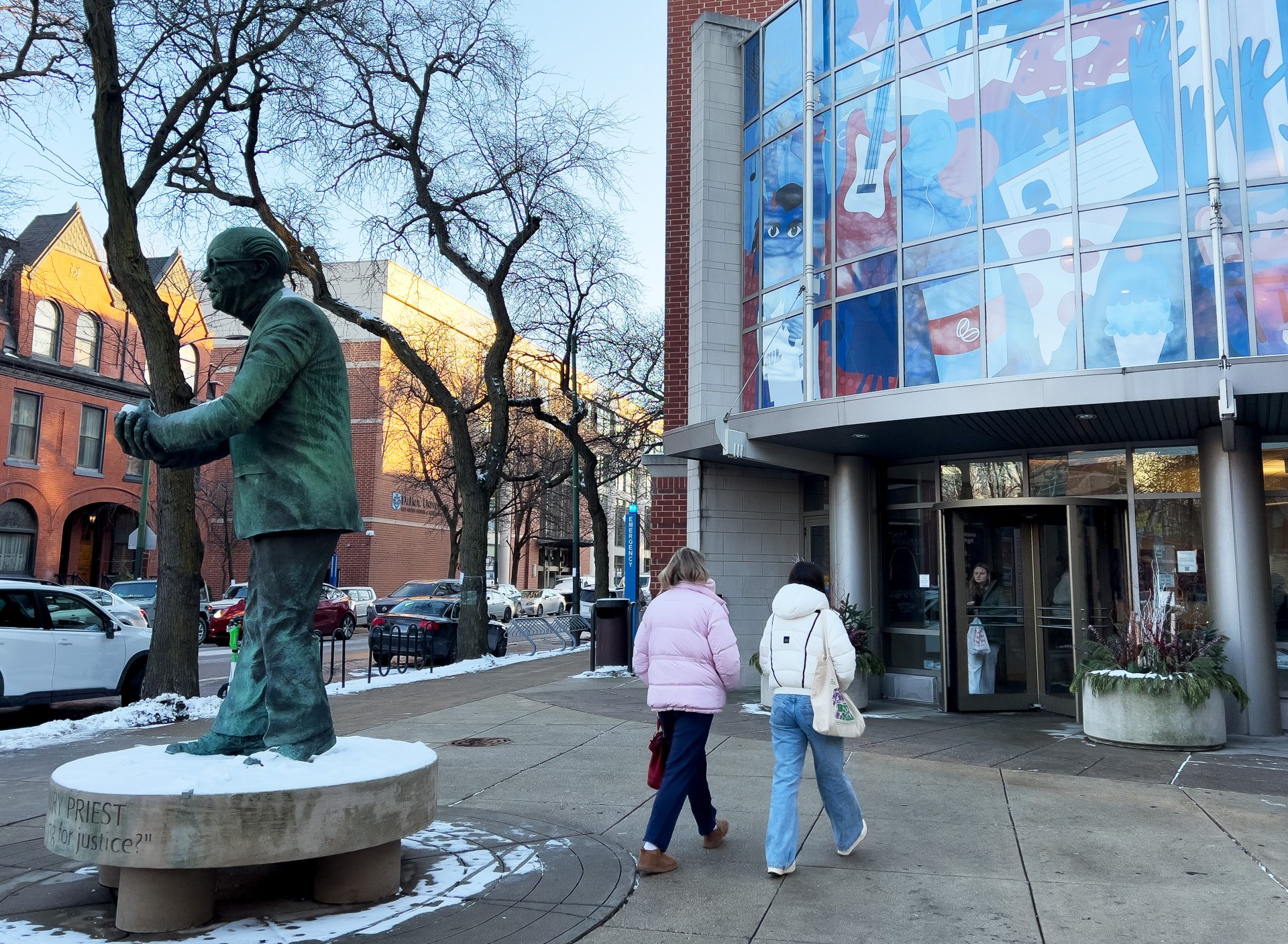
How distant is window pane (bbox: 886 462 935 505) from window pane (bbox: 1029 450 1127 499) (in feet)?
4.29

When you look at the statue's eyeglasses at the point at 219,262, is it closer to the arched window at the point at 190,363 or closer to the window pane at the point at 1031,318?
the window pane at the point at 1031,318

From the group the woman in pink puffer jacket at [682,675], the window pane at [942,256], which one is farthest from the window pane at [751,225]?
the woman in pink puffer jacket at [682,675]

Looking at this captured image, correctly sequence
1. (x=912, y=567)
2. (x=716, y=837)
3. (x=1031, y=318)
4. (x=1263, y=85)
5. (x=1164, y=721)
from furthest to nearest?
(x=912, y=567) < (x=1031, y=318) < (x=1263, y=85) < (x=1164, y=721) < (x=716, y=837)

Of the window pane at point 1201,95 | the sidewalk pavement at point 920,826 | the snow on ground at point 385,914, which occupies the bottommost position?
the sidewalk pavement at point 920,826

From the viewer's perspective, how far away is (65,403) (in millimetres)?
34406

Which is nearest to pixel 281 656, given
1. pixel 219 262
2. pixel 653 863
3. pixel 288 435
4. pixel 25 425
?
pixel 288 435

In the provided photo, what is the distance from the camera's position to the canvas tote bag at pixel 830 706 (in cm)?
513

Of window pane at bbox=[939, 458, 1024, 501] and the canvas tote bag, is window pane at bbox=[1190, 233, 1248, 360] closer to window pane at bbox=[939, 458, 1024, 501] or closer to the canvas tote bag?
window pane at bbox=[939, 458, 1024, 501]

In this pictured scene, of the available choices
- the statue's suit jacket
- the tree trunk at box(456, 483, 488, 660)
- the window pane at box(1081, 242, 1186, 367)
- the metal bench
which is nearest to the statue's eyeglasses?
the statue's suit jacket

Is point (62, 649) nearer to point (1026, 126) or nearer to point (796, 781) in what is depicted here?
point (796, 781)

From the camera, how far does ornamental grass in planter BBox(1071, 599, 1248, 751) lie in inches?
366

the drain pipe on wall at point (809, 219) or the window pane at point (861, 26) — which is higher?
the window pane at point (861, 26)

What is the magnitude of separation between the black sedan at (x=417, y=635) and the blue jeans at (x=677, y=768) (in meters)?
13.1

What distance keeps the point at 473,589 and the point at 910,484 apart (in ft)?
29.6
